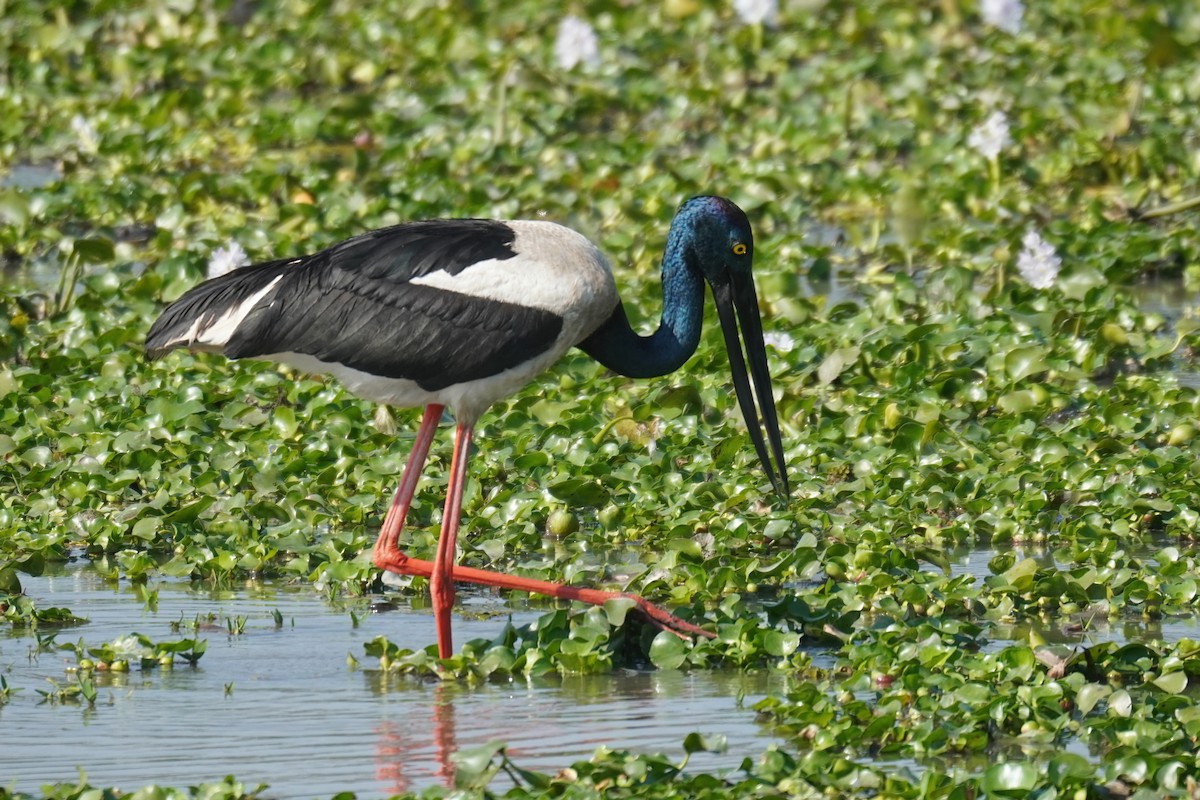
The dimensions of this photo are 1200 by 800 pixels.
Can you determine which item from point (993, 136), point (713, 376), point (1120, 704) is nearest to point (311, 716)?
point (1120, 704)

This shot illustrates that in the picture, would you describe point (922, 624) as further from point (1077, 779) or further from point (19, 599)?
point (19, 599)

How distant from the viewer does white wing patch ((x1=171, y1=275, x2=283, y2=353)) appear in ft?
19.5

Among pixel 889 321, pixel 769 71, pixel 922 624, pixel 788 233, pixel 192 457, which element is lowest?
pixel 922 624

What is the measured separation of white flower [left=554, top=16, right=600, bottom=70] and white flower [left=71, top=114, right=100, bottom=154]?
8.77 feet

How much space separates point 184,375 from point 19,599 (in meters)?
2.19

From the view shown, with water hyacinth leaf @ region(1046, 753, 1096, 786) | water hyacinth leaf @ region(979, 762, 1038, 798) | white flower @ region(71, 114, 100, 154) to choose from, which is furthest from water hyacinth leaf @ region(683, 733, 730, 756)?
white flower @ region(71, 114, 100, 154)

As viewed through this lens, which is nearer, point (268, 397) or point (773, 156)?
point (268, 397)

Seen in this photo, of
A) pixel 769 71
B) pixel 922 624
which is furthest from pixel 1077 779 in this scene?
pixel 769 71

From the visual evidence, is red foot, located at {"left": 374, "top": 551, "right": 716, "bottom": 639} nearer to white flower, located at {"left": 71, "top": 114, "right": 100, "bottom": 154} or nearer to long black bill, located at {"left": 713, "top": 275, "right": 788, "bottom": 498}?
long black bill, located at {"left": 713, "top": 275, "right": 788, "bottom": 498}

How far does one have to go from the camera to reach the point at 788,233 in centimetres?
970

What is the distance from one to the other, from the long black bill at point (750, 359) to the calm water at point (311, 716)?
3.56ft

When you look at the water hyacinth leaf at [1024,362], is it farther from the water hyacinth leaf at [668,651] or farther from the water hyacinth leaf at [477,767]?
the water hyacinth leaf at [477,767]

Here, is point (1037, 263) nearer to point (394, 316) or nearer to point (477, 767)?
point (394, 316)

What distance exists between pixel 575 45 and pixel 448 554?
6782 mm
